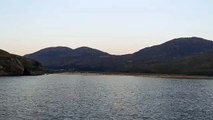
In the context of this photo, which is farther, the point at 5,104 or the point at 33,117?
the point at 5,104

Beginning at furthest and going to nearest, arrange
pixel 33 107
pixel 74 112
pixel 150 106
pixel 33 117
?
pixel 150 106 → pixel 33 107 → pixel 74 112 → pixel 33 117

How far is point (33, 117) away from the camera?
72.4 m

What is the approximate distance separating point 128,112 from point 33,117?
21006 millimetres

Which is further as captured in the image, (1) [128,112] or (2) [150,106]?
(2) [150,106]

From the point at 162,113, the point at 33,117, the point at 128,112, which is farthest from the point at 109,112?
the point at 33,117

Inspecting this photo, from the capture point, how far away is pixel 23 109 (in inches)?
3285

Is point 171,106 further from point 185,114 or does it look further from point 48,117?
point 48,117

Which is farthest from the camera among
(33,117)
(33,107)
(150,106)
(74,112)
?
(150,106)

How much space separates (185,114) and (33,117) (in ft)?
104

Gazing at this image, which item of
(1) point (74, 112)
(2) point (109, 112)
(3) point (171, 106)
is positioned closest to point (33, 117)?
(1) point (74, 112)

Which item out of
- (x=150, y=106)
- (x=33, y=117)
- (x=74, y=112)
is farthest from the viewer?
(x=150, y=106)

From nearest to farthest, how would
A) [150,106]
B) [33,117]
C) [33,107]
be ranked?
[33,117] < [33,107] < [150,106]

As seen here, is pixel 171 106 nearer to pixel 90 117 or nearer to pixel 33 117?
pixel 90 117

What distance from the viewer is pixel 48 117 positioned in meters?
72.5
